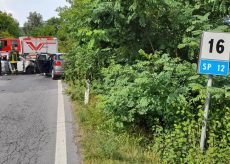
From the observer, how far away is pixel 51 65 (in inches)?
891

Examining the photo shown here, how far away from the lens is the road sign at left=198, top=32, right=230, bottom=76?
18.4 feet

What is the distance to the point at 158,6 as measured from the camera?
27.2 ft

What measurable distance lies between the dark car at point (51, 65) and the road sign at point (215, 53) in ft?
49.6

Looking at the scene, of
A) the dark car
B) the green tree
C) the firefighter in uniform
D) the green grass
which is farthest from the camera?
the green tree

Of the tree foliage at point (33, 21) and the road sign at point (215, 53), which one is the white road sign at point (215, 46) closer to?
the road sign at point (215, 53)

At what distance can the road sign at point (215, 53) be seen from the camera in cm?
560

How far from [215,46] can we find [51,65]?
17.9 meters

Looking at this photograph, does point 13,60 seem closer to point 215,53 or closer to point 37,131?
point 37,131

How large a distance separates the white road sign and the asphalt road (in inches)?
111

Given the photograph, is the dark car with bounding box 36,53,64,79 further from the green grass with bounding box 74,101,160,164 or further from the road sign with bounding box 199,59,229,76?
the road sign with bounding box 199,59,229,76

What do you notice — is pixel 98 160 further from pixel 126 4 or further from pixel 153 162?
pixel 126 4

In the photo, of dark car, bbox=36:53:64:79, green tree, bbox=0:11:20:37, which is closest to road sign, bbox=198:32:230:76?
dark car, bbox=36:53:64:79

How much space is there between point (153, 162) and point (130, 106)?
4.28 feet

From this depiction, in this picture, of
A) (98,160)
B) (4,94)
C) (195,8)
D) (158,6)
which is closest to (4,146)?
(98,160)
